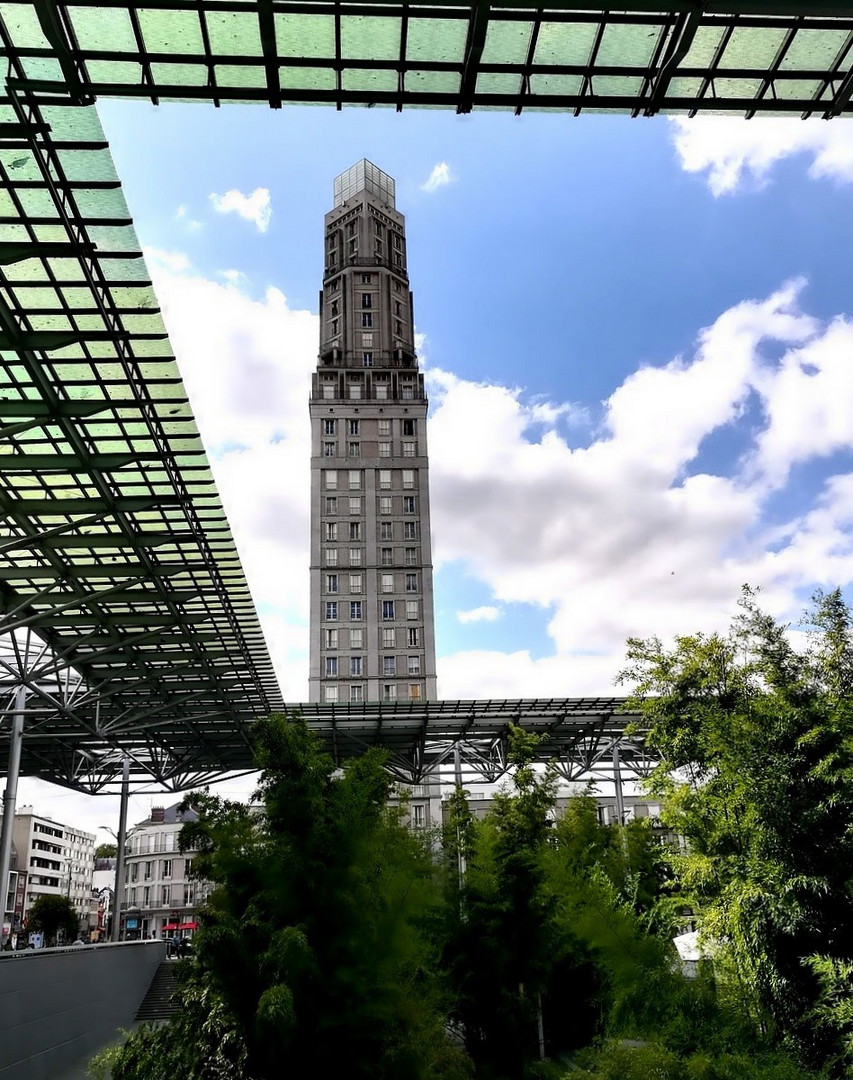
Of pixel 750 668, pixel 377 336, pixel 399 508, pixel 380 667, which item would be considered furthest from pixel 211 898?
pixel 377 336

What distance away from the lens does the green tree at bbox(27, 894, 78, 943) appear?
46.0m

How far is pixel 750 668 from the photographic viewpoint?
33.1ft

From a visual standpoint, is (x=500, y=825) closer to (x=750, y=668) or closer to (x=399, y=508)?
(x=750, y=668)

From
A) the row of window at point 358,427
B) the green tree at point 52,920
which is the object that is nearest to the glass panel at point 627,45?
the green tree at point 52,920

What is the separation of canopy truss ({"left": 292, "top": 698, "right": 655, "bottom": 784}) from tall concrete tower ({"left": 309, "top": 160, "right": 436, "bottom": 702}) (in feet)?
78.6

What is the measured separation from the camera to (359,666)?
5653cm

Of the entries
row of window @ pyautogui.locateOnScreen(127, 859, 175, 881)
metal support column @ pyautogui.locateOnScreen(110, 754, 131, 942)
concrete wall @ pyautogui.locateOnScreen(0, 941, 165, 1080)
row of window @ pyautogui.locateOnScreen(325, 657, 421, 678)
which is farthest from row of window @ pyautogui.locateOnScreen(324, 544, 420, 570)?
concrete wall @ pyautogui.locateOnScreen(0, 941, 165, 1080)

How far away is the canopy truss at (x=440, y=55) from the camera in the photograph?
6762 mm

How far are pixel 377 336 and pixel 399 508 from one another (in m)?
13.1

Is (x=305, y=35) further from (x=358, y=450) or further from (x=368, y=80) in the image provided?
(x=358, y=450)

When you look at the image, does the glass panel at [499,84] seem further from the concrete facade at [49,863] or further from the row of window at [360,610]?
the concrete facade at [49,863]

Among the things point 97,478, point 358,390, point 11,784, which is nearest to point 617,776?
point 11,784

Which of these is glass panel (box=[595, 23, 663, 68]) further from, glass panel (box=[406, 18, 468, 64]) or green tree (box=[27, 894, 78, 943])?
green tree (box=[27, 894, 78, 943])

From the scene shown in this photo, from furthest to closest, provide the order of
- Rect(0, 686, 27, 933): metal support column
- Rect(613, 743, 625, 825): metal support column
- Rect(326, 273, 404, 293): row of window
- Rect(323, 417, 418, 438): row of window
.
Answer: Rect(326, 273, 404, 293): row of window
Rect(323, 417, 418, 438): row of window
Rect(613, 743, 625, 825): metal support column
Rect(0, 686, 27, 933): metal support column
